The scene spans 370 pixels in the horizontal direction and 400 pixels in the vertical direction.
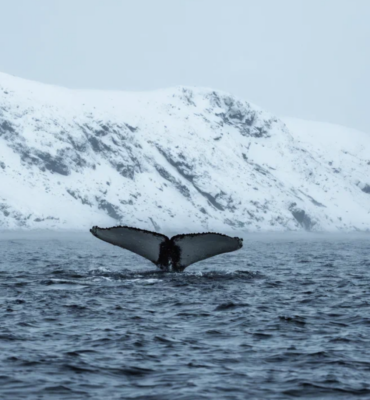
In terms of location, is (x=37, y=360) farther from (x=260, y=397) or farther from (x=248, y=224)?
(x=248, y=224)

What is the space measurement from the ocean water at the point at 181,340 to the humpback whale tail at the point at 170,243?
698 mm

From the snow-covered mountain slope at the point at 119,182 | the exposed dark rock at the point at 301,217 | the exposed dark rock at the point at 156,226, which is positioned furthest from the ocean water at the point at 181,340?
the exposed dark rock at the point at 301,217

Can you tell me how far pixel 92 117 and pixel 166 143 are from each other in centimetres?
1909

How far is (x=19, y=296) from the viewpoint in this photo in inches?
663

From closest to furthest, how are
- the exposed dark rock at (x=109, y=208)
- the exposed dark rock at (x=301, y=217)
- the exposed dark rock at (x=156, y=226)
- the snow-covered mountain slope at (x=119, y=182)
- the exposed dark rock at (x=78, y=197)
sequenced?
the exposed dark rock at (x=156, y=226) → the snow-covered mountain slope at (x=119, y=182) → the exposed dark rock at (x=109, y=208) → the exposed dark rock at (x=78, y=197) → the exposed dark rock at (x=301, y=217)

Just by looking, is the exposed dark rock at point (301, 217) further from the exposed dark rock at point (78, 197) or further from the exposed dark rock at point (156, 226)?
the exposed dark rock at point (78, 197)

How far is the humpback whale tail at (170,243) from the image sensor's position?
1822 centimetres

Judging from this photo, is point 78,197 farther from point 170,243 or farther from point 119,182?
point 170,243

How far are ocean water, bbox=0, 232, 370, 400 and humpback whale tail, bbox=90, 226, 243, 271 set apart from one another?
2.29ft

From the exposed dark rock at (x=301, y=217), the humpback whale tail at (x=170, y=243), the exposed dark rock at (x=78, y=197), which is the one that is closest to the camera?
the humpback whale tail at (x=170, y=243)

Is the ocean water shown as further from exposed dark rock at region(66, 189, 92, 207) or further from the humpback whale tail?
exposed dark rock at region(66, 189, 92, 207)

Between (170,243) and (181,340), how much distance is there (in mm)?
7252

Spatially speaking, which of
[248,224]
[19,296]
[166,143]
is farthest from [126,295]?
[166,143]

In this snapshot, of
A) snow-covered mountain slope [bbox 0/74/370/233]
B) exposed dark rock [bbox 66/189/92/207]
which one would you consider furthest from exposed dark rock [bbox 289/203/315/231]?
exposed dark rock [bbox 66/189/92/207]
